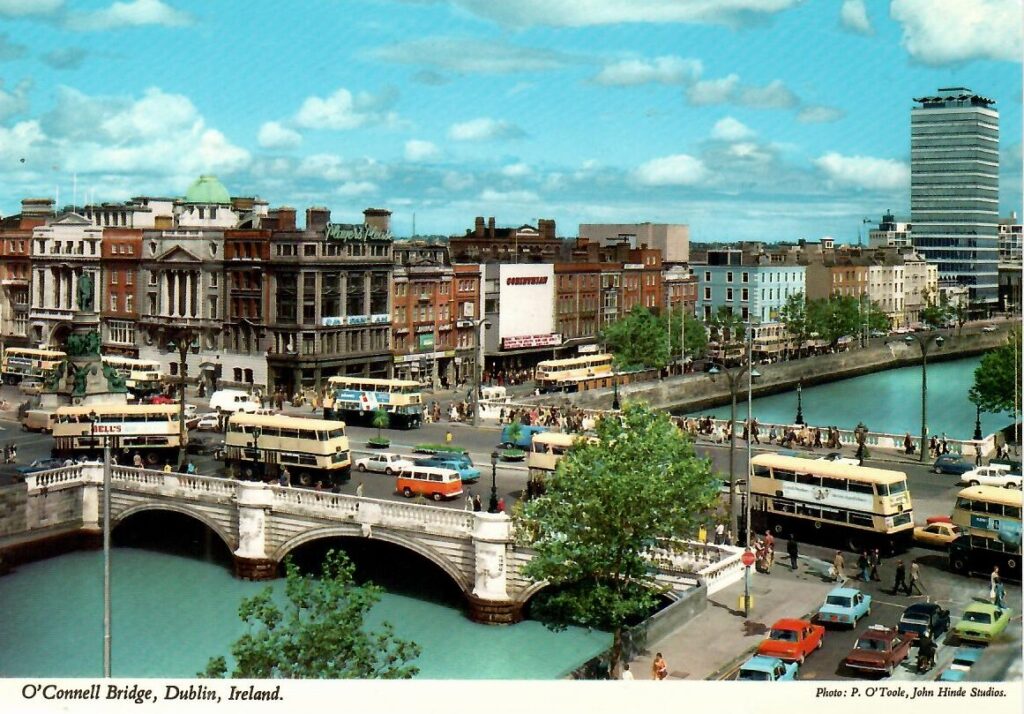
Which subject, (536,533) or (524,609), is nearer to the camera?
(536,533)

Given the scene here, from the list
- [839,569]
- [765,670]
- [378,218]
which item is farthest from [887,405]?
[765,670]

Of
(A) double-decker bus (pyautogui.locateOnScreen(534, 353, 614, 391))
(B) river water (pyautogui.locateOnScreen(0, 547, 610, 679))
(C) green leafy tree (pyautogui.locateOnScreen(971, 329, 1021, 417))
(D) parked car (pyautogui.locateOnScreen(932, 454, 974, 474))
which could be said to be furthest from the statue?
(C) green leafy tree (pyautogui.locateOnScreen(971, 329, 1021, 417))

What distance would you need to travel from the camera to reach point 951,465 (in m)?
33.6

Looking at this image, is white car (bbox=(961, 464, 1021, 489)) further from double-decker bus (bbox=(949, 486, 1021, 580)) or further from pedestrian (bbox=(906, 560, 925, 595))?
pedestrian (bbox=(906, 560, 925, 595))

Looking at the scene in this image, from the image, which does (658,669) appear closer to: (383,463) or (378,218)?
(383,463)

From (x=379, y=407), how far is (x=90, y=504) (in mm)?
9246

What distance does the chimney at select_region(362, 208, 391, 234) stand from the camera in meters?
50.8

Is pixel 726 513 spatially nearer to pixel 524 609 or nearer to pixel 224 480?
pixel 524 609

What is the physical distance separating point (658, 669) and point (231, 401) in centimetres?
2216

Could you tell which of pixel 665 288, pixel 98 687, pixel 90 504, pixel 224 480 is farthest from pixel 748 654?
pixel 665 288

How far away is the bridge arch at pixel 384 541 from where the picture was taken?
25.8 meters

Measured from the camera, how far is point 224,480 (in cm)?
2905

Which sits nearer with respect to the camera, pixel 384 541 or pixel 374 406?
pixel 384 541

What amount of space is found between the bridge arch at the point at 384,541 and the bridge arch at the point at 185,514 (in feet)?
4.28
